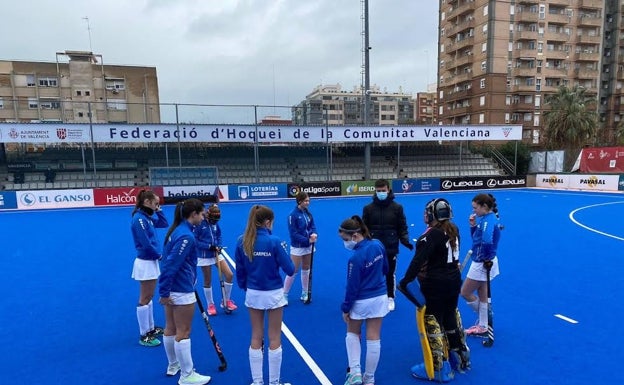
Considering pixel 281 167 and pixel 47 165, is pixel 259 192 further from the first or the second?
pixel 47 165

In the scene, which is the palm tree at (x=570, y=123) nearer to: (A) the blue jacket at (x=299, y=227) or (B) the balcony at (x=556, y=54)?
(B) the balcony at (x=556, y=54)

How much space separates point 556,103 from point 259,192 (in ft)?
129

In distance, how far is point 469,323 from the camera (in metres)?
5.81

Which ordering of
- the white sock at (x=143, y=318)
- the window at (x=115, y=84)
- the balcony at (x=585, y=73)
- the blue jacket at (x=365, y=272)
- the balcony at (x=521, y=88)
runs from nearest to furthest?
1. the blue jacket at (x=365, y=272)
2. the white sock at (x=143, y=318)
3. the window at (x=115, y=84)
4. the balcony at (x=521, y=88)
5. the balcony at (x=585, y=73)

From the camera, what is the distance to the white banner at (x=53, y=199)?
21172 millimetres

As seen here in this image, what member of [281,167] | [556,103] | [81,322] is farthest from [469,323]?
[556,103]

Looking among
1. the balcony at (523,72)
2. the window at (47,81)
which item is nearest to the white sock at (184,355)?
the window at (47,81)

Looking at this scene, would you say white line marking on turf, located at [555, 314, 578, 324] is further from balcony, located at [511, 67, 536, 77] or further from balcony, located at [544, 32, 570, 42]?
balcony, located at [544, 32, 570, 42]

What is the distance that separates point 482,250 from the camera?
16.4 ft

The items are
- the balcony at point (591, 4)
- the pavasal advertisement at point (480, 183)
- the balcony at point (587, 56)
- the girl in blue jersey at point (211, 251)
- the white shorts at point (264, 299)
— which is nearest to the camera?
the white shorts at point (264, 299)

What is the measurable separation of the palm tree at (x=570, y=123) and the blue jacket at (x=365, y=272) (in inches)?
1882

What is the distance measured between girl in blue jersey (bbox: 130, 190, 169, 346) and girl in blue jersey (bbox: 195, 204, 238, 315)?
887mm

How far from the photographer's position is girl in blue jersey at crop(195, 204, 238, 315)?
5.98m

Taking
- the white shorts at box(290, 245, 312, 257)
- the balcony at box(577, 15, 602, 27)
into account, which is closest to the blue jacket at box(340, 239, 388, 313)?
the white shorts at box(290, 245, 312, 257)
